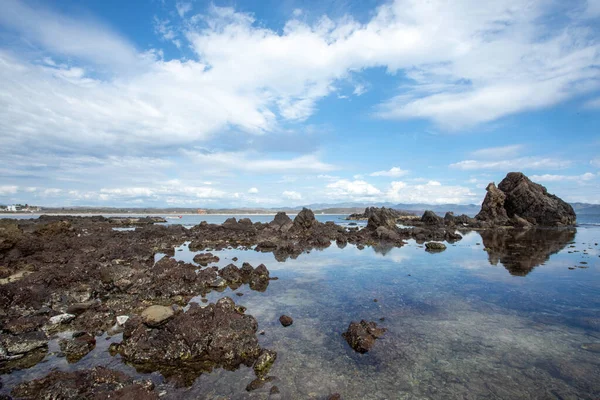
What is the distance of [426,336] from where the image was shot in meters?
11.9

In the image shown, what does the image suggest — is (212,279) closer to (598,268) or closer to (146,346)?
(146,346)

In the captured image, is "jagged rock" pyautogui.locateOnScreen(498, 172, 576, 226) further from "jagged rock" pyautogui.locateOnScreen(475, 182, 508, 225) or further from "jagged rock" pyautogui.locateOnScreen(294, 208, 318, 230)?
"jagged rock" pyautogui.locateOnScreen(294, 208, 318, 230)

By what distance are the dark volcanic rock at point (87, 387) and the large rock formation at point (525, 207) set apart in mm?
84659

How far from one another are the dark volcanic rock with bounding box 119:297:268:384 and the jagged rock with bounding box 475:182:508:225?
82.6 meters

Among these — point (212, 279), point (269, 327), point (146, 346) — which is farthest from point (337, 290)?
point (146, 346)

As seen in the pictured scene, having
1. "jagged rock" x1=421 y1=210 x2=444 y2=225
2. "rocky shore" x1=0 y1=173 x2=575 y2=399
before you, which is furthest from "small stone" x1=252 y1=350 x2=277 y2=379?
"jagged rock" x1=421 y1=210 x2=444 y2=225

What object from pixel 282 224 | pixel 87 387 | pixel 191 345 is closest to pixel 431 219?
pixel 282 224

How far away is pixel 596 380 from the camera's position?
343 inches

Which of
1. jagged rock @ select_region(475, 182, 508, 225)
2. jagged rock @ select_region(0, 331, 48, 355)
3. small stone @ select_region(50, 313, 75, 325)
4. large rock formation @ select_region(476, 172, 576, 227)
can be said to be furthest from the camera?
large rock formation @ select_region(476, 172, 576, 227)

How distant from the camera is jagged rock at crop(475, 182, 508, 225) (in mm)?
76812

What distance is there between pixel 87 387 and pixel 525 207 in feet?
323

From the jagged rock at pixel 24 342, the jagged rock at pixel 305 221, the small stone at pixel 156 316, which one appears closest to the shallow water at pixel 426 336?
the jagged rock at pixel 24 342

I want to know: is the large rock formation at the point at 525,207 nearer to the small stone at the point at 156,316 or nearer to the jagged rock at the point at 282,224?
the jagged rock at the point at 282,224

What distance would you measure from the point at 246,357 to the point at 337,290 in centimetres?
949
